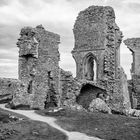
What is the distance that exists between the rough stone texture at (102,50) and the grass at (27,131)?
14.9 m

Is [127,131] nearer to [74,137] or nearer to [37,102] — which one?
[74,137]

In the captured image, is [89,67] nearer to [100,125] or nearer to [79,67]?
[79,67]

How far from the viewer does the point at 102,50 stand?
30609 millimetres

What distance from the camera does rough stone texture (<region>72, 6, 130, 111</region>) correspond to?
3044 centimetres

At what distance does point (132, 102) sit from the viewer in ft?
119

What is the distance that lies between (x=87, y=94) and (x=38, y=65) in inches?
293

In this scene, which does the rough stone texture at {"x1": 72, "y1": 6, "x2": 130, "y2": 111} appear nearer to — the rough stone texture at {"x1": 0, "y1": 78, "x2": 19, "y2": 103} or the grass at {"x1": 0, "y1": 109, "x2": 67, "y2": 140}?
the rough stone texture at {"x1": 0, "y1": 78, "x2": 19, "y2": 103}

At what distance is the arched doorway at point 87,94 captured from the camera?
29859 millimetres

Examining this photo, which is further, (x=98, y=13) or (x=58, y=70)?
(x=98, y=13)

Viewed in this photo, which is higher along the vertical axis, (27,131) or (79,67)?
(79,67)

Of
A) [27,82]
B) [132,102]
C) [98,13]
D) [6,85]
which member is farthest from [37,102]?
[132,102]

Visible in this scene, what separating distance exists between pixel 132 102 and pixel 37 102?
52.0 feet

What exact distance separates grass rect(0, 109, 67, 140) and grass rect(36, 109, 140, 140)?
1216 mm

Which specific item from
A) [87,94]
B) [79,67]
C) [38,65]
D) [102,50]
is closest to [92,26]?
[102,50]
